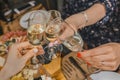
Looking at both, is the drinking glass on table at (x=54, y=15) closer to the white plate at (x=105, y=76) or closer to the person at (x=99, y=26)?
the person at (x=99, y=26)

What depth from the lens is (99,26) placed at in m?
1.15

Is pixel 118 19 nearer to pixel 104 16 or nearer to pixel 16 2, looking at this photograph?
pixel 104 16

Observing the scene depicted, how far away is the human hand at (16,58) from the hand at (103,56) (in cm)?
20

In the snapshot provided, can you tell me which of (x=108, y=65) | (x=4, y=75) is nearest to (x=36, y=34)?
(x=4, y=75)

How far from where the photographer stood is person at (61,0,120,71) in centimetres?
89

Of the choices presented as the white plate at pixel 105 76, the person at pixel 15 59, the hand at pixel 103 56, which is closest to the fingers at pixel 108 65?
the hand at pixel 103 56

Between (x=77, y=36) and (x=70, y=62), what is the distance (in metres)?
0.13

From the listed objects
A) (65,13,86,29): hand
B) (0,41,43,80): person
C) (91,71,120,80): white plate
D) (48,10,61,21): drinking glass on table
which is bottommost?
(91,71,120,80): white plate

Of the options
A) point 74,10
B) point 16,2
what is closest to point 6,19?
point 16,2

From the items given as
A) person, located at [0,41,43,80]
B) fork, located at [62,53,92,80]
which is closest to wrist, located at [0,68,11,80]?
person, located at [0,41,43,80]

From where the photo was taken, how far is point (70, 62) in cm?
93

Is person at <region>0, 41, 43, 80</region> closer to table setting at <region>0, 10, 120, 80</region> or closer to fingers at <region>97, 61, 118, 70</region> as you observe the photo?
table setting at <region>0, 10, 120, 80</region>

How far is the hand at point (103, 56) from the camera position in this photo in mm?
874

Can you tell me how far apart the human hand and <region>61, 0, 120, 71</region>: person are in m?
0.15
